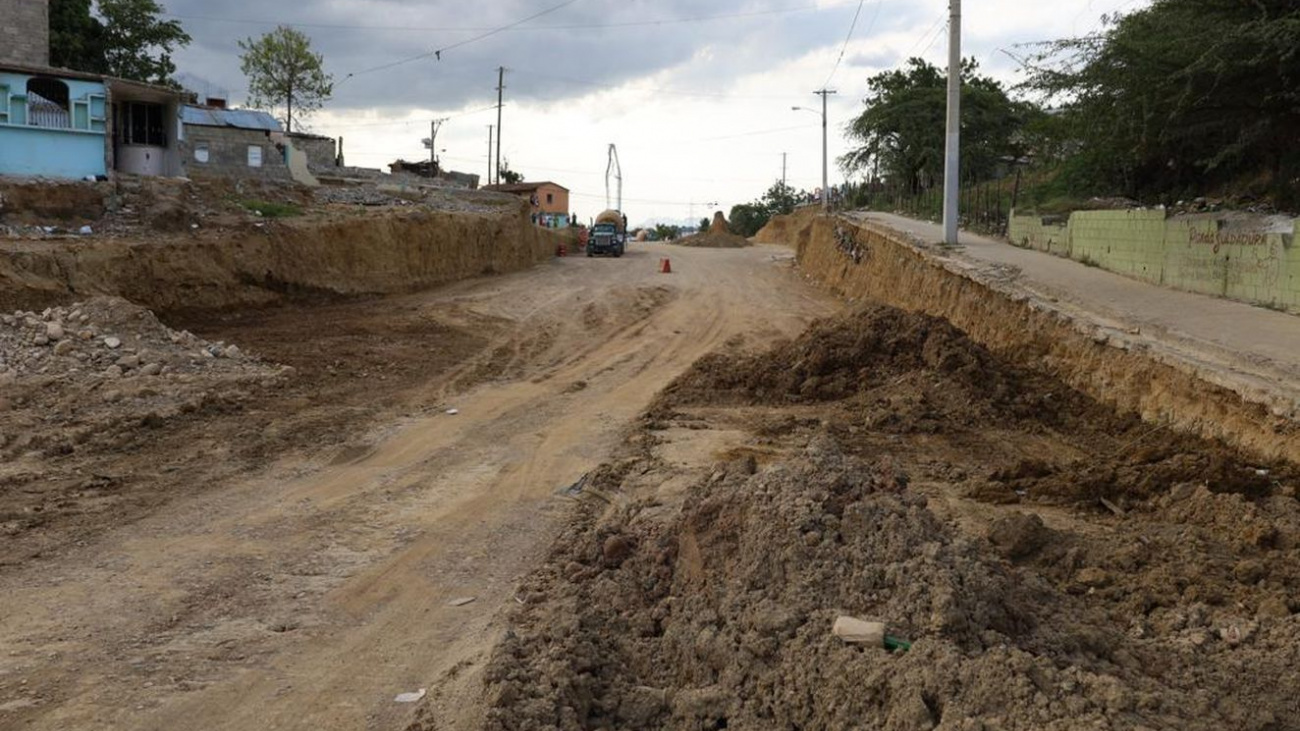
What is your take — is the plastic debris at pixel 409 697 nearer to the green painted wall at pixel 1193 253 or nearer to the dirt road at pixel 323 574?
the dirt road at pixel 323 574

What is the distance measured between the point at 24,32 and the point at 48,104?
1164 centimetres

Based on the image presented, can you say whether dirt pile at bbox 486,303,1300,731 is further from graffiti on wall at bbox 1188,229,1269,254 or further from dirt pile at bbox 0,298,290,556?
graffiti on wall at bbox 1188,229,1269,254

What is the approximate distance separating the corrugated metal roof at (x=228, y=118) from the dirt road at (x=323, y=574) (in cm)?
2598

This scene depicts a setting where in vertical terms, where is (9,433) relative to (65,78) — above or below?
below

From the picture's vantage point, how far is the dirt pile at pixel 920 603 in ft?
13.6

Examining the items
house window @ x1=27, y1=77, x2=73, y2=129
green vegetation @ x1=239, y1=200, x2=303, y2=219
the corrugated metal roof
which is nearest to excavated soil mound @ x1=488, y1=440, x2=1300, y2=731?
green vegetation @ x1=239, y1=200, x2=303, y2=219

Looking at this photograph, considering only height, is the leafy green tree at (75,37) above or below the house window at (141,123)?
above

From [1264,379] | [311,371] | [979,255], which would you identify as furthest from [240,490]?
[979,255]

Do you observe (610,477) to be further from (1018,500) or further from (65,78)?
(65,78)

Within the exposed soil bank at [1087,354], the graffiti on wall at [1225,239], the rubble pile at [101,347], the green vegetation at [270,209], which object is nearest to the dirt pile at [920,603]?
the exposed soil bank at [1087,354]

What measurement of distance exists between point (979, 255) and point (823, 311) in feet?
14.0

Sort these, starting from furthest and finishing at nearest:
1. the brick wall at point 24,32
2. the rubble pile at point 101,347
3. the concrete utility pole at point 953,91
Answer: the brick wall at point 24,32 < the concrete utility pole at point 953,91 < the rubble pile at point 101,347

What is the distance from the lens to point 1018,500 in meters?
8.54

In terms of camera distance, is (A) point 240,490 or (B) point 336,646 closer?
(B) point 336,646
